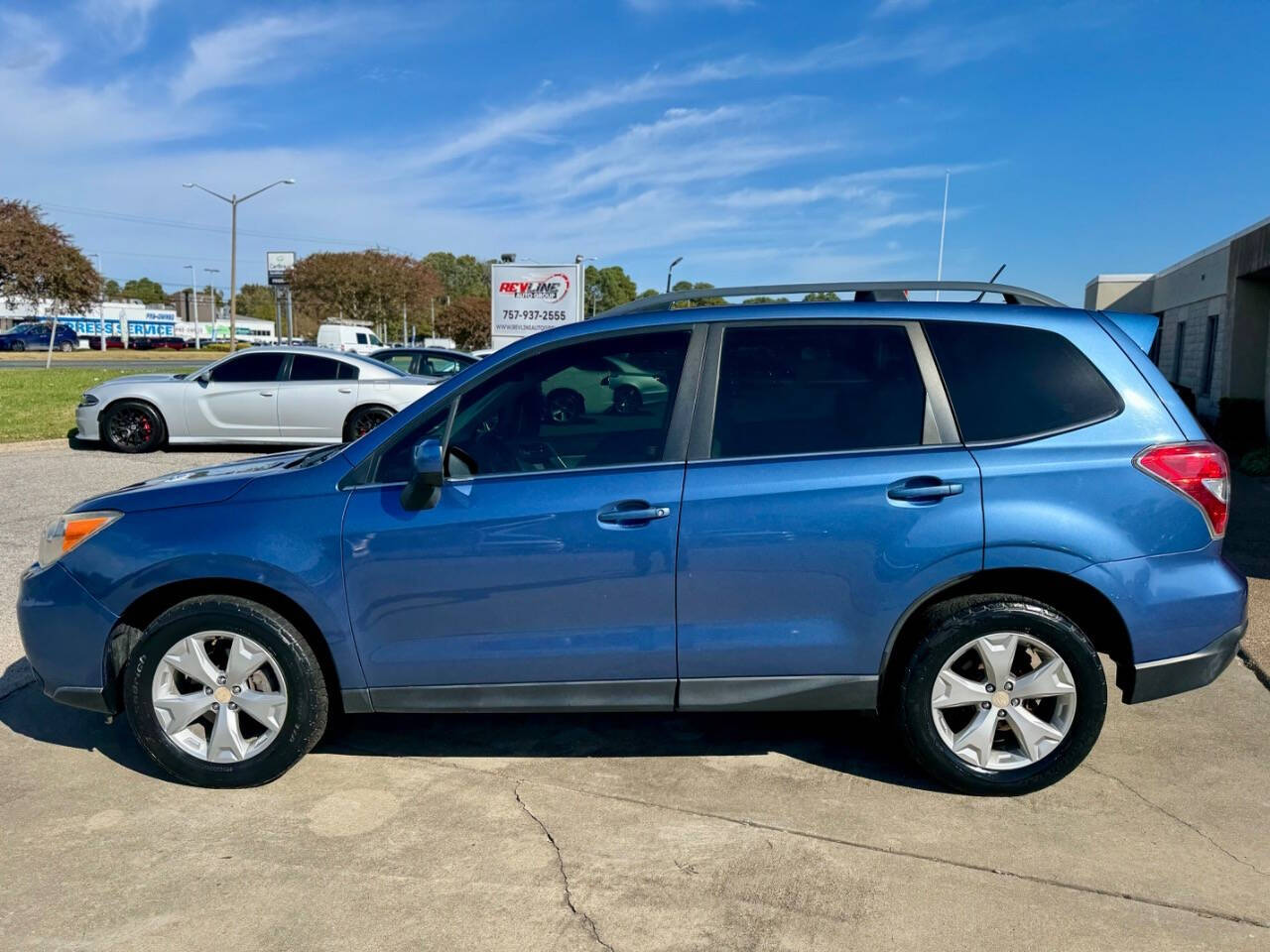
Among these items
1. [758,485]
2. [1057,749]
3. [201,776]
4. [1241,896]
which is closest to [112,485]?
[201,776]

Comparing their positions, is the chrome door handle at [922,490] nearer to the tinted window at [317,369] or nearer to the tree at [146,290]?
the tinted window at [317,369]

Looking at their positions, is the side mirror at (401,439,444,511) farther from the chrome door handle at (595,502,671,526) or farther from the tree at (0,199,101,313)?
the tree at (0,199,101,313)

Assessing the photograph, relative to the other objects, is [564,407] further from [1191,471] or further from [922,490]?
[1191,471]

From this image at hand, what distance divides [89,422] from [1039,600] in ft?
Result: 41.1

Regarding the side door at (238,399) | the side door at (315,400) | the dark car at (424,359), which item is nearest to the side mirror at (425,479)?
the side door at (315,400)

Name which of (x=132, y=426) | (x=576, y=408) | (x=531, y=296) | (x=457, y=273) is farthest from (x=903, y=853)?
(x=457, y=273)

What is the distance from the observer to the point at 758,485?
3527 mm

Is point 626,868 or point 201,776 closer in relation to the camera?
point 626,868

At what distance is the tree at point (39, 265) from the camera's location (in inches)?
1459

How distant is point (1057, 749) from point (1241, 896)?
729mm

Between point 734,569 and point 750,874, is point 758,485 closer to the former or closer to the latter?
point 734,569

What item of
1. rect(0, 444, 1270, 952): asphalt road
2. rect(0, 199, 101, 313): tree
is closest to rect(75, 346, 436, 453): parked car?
rect(0, 444, 1270, 952): asphalt road

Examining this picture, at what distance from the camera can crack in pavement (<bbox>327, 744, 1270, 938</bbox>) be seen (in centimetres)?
295

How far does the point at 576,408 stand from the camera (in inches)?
158
